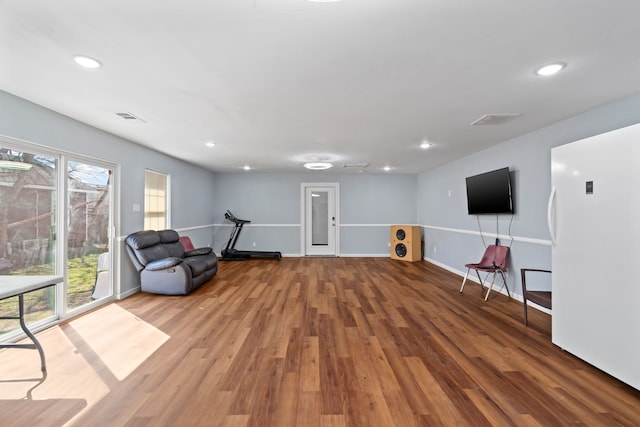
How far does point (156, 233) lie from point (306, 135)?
291 centimetres

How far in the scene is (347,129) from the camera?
3787mm

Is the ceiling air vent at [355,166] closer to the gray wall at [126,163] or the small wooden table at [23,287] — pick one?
the gray wall at [126,163]

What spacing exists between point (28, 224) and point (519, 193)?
5.85 metres

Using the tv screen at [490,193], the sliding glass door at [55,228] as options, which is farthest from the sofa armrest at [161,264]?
the tv screen at [490,193]

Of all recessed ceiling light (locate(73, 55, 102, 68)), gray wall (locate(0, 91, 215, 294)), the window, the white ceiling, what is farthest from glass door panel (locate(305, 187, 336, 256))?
recessed ceiling light (locate(73, 55, 102, 68))

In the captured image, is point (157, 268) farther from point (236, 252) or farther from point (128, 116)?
point (236, 252)

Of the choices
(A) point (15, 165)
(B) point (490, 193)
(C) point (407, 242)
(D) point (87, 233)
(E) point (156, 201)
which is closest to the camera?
(A) point (15, 165)

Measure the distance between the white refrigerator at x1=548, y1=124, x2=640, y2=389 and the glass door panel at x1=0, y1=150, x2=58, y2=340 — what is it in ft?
16.5

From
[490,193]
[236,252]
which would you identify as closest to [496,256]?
[490,193]

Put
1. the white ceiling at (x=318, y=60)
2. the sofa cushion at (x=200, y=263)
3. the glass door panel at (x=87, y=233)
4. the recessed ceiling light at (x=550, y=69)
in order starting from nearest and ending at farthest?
the white ceiling at (x=318, y=60)
the recessed ceiling light at (x=550, y=69)
the glass door panel at (x=87, y=233)
the sofa cushion at (x=200, y=263)

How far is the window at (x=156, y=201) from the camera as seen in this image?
5047 millimetres

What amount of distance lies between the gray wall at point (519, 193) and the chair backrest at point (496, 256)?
0.33ft

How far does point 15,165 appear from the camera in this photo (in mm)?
2855

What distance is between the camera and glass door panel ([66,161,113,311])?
11.5 ft
